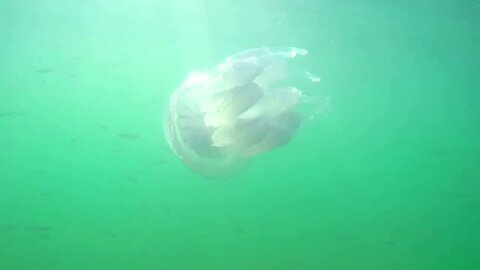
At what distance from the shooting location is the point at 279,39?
5.83m

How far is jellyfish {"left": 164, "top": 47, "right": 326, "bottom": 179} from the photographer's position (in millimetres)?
2641

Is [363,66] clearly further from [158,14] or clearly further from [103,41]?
[103,41]

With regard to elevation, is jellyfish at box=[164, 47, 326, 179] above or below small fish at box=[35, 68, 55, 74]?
below

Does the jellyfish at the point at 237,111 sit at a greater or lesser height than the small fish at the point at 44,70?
lesser

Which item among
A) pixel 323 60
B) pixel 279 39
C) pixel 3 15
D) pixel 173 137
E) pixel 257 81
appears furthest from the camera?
pixel 323 60

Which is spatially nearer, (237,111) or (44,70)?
(237,111)

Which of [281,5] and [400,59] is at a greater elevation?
[400,59]

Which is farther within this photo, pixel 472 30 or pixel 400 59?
pixel 400 59

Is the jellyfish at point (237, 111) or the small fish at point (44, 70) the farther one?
the small fish at point (44, 70)

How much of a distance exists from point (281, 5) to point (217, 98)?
9.11 feet

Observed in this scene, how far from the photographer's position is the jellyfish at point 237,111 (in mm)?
2641

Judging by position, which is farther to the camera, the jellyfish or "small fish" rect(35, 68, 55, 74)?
"small fish" rect(35, 68, 55, 74)

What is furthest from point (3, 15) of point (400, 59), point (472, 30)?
point (472, 30)

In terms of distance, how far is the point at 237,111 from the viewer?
2832 millimetres
